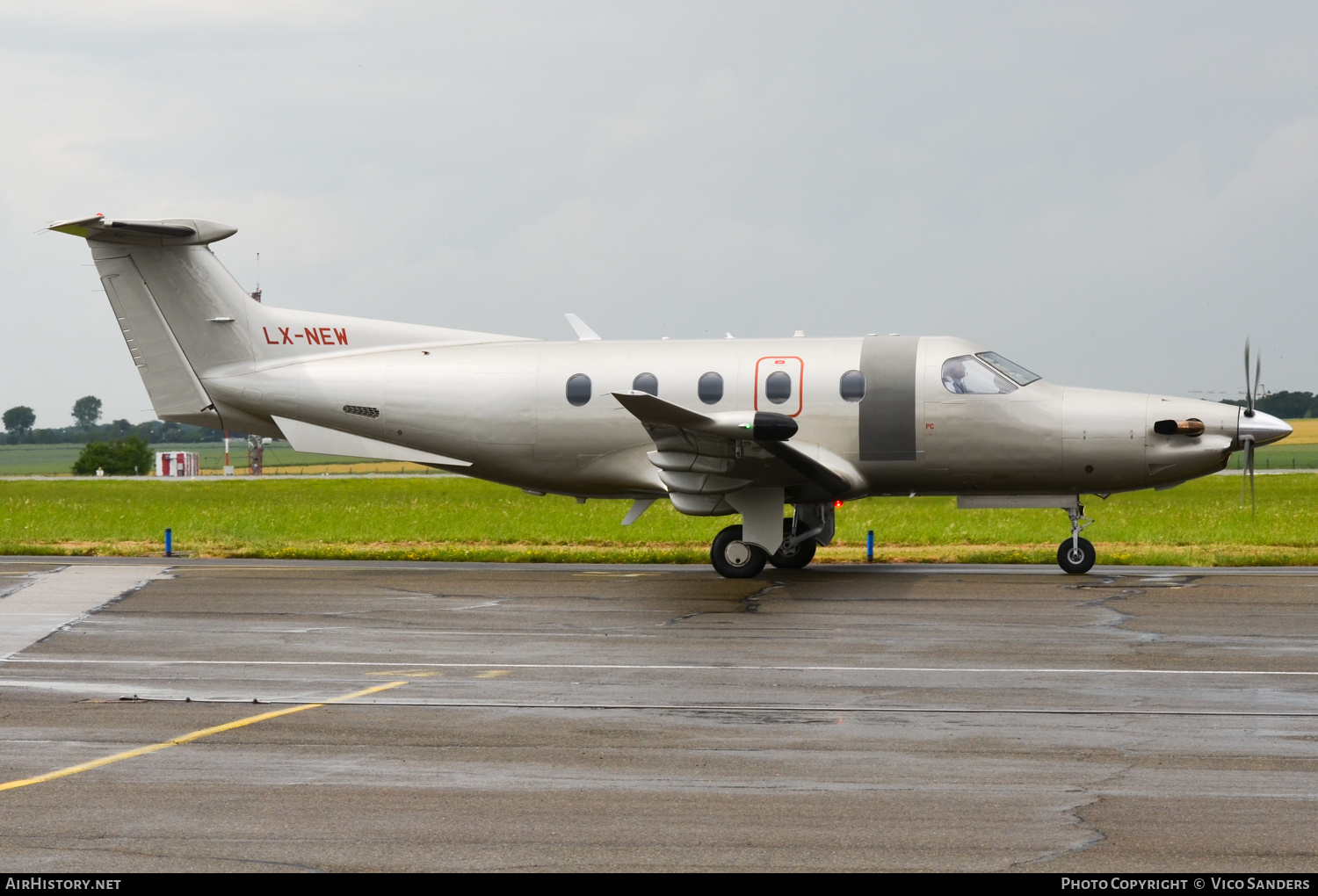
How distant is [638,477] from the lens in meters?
19.4

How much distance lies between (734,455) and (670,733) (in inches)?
361

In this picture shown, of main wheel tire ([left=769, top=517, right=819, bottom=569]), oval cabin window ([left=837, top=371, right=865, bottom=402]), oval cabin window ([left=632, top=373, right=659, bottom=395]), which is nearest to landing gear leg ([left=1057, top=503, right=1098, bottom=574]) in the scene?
oval cabin window ([left=837, top=371, right=865, bottom=402])

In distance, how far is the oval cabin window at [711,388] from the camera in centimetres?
1903

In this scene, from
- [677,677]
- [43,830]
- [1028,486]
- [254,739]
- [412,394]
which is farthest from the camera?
[412,394]

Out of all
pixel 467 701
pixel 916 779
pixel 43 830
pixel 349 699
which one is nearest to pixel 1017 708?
pixel 916 779

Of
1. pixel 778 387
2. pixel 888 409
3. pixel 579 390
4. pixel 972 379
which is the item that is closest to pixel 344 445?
pixel 579 390

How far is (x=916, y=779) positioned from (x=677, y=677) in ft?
12.0

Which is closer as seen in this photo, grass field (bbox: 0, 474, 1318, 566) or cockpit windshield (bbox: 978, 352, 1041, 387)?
cockpit windshield (bbox: 978, 352, 1041, 387)

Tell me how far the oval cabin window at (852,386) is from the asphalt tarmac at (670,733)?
11.9 ft

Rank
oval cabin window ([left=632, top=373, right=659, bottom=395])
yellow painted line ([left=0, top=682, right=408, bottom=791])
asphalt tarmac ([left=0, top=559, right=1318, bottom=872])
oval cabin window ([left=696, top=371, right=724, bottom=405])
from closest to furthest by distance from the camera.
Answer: asphalt tarmac ([left=0, top=559, right=1318, bottom=872]) → yellow painted line ([left=0, top=682, right=408, bottom=791]) → oval cabin window ([left=696, top=371, right=724, bottom=405]) → oval cabin window ([left=632, top=373, right=659, bottom=395])

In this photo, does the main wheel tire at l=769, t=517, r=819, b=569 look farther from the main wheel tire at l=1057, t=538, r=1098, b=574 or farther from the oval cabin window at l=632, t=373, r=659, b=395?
the main wheel tire at l=1057, t=538, r=1098, b=574

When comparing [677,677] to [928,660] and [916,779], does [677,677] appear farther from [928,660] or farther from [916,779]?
[916,779]

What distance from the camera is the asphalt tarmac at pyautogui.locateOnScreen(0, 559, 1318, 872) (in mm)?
5969

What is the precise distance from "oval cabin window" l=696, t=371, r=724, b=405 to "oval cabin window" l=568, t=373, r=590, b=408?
1.72 meters
